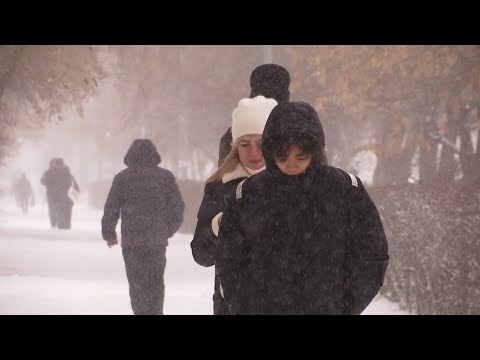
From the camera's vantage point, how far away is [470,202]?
7.57 meters

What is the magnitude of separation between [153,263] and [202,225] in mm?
3209

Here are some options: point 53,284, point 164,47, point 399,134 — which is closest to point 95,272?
point 53,284

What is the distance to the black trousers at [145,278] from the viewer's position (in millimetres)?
6796

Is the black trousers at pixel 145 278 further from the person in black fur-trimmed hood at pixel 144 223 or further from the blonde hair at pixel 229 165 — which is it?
the blonde hair at pixel 229 165

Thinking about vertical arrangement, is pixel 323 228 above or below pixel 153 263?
below

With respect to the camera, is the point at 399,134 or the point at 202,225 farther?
the point at 399,134

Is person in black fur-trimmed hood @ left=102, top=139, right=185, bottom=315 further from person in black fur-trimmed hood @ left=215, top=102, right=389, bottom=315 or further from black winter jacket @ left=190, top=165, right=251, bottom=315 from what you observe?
person in black fur-trimmed hood @ left=215, top=102, right=389, bottom=315

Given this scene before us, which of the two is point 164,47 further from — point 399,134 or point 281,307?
point 281,307

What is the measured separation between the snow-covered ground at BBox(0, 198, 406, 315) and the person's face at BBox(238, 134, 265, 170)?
537 centimetres

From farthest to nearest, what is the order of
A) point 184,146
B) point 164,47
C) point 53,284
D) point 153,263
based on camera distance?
point 184,146
point 164,47
point 53,284
point 153,263

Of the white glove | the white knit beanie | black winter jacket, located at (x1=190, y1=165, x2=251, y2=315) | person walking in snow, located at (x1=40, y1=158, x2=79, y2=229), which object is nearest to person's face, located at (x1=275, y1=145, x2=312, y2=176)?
the white glove

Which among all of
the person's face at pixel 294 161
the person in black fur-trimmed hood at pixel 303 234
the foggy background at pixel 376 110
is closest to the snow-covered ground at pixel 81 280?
the foggy background at pixel 376 110

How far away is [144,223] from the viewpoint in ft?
22.3

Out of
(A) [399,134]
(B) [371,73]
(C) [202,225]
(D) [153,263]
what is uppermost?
(B) [371,73]
